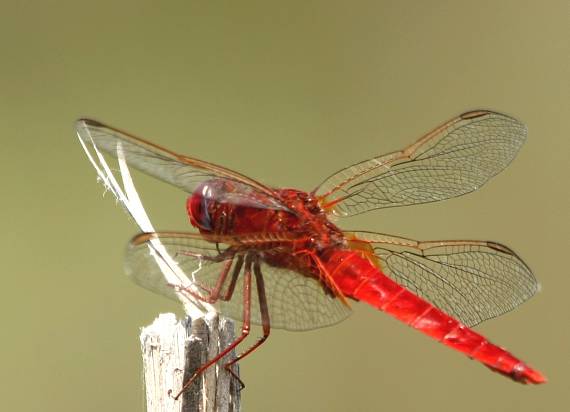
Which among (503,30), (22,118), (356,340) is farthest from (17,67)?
(503,30)

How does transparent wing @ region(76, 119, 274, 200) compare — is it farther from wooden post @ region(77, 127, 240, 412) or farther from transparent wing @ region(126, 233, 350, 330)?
transparent wing @ region(126, 233, 350, 330)

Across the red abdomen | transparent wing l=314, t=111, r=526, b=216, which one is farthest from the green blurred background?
the red abdomen

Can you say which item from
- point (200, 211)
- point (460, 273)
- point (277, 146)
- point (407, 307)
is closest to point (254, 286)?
point (200, 211)

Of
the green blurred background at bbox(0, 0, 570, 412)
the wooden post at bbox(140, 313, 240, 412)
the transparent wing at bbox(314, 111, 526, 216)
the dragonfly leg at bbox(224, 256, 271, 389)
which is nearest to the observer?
the wooden post at bbox(140, 313, 240, 412)

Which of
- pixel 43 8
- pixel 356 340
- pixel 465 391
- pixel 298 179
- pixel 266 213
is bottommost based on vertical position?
pixel 465 391

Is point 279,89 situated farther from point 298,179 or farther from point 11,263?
point 11,263

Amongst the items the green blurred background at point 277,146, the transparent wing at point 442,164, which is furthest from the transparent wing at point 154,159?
the green blurred background at point 277,146

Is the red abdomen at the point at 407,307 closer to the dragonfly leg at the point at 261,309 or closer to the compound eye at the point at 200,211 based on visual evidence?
the dragonfly leg at the point at 261,309

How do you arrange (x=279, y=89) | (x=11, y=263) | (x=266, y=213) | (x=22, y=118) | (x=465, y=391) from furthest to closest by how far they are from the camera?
(x=279, y=89)
(x=22, y=118)
(x=11, y=263)
(x=465, y=391)
(x=266, y=213)
